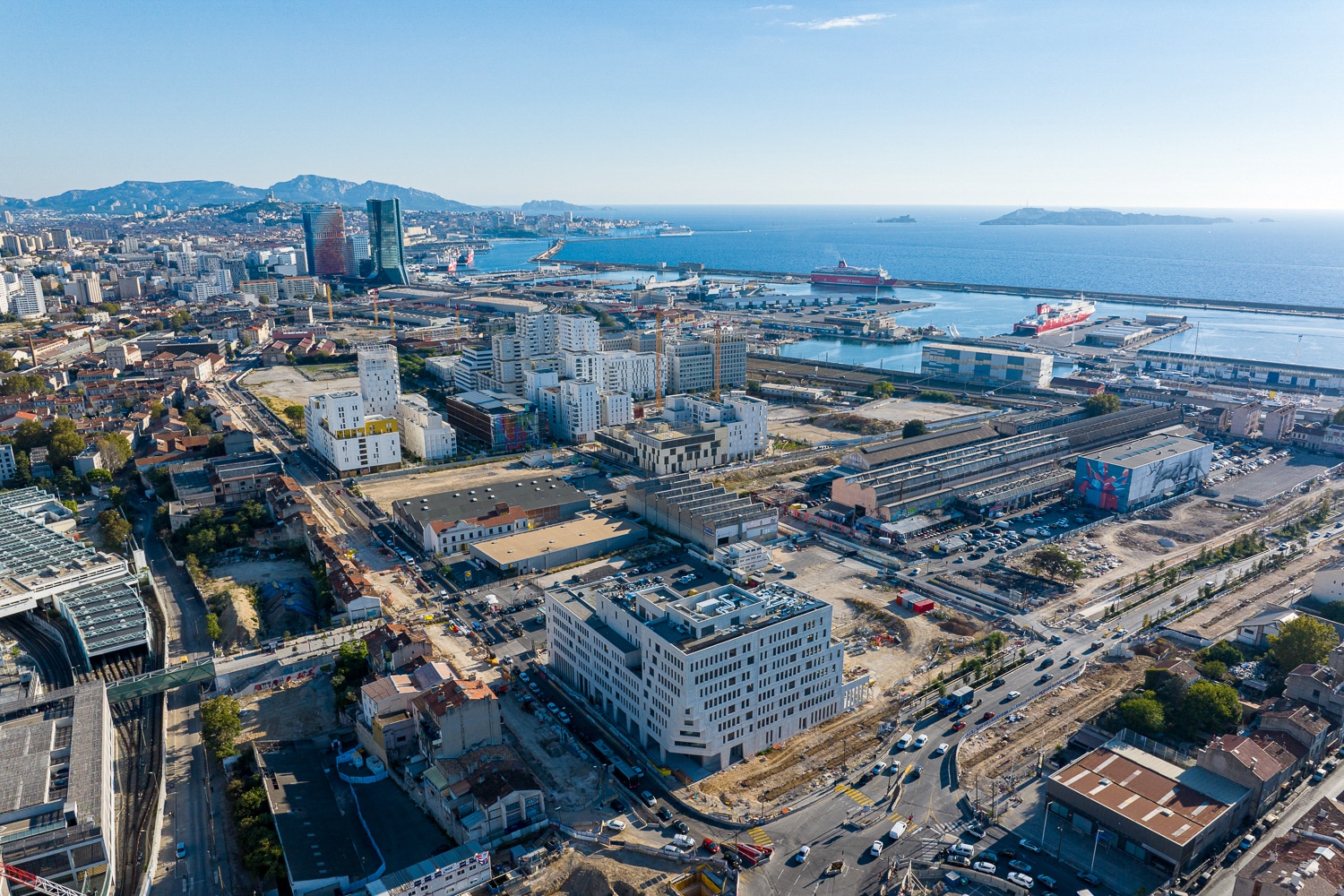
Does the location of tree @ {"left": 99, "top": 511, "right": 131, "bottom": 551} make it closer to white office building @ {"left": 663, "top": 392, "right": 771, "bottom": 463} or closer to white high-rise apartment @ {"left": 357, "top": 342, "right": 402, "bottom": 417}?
white high-rise apartment @ {"left": 357, "top": 342, "right": 402, "bottom": 417}

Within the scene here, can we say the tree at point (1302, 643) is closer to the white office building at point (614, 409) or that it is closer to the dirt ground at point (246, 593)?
the dirt ground at point (246, 593)

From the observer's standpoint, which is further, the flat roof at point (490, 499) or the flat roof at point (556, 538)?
the flat roof at point (490, 499)

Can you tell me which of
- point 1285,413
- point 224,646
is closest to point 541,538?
point 224,646

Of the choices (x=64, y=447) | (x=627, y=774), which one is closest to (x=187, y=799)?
(x=627, y=774)

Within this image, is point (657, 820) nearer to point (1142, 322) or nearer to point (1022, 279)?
point (1142, 322)

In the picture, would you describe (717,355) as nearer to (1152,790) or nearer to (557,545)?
(557,545)

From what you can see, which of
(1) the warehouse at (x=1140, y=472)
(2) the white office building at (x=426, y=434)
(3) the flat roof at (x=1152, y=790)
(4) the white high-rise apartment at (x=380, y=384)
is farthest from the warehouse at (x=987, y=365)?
(3) the flat roof at (x=1152, y=790)

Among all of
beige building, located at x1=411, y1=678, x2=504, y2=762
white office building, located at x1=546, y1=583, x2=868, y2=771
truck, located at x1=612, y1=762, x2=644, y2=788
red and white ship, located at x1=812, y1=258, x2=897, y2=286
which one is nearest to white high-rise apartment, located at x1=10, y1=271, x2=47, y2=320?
beige building, located at x1=411, y1=678, x2=504, y2=762
